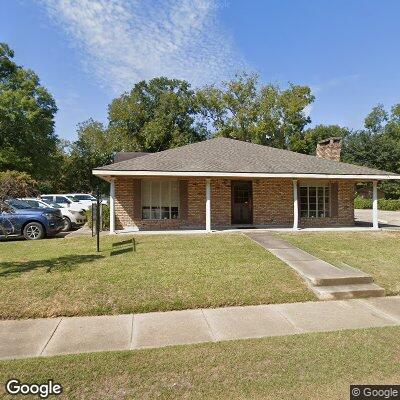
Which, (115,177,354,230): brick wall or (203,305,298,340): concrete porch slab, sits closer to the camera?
(203,305,298,340): concrete porch slab

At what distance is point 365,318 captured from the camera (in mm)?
5398

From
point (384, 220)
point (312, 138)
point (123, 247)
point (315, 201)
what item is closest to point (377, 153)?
point (312, 138)

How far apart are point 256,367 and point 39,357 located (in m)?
2.48

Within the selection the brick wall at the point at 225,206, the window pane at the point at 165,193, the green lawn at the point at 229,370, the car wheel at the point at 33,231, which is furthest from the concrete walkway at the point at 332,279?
the car wheel at the point at 33,231

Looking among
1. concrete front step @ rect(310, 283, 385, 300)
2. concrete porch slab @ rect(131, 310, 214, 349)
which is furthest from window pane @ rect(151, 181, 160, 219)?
concrete porch slab @ rect(131, 310, 214, 349)

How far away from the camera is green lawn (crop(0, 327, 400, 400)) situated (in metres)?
3.36

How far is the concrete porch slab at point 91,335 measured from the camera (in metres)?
4.39

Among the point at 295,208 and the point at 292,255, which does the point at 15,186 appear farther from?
the point at 295,208

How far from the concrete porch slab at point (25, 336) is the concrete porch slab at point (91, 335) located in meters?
0.12

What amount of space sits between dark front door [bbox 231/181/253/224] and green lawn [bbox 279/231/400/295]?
3274 mm

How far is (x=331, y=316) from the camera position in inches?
218

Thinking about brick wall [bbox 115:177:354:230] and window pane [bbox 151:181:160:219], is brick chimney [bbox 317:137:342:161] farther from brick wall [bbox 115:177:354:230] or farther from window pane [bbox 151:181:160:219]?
window pane [bbox 151:181:160:219]

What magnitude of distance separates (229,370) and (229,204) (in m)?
12.7

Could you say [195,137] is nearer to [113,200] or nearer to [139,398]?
[113,200]
